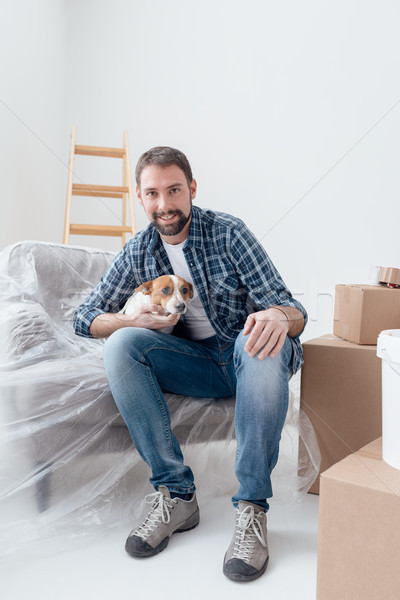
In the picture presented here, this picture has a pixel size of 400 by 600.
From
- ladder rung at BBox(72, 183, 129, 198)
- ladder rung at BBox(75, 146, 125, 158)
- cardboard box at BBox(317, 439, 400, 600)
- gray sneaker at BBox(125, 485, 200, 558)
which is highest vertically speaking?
ladder rung at BBox(75, 146, 125, 158)

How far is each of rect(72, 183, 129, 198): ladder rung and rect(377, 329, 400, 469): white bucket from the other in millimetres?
2079

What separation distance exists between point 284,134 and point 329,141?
259 mm

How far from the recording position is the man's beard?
1.26 m

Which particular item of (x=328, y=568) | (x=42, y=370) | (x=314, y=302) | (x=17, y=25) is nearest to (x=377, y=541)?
(x=328, y=568)

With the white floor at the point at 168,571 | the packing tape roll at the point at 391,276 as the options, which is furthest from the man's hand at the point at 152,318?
the packing tape roll at the point at 391,276

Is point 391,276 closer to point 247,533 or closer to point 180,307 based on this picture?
point 180,307

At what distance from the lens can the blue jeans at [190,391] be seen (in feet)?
3.45

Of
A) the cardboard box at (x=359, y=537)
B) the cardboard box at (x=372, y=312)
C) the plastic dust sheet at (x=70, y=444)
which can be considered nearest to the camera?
the cardboard box at (x=359, y=537)

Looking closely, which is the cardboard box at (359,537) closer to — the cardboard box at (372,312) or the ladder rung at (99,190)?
the cardboard box at (372,312)

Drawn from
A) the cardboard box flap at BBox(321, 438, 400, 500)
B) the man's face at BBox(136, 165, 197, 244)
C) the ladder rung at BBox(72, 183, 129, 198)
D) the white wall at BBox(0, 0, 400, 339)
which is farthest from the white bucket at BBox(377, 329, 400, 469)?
the ladder rung at BBox(72, 183, 129, 198)

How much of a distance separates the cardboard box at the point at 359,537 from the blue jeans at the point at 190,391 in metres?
0.21

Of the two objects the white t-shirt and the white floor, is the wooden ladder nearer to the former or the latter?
the white t-shirt

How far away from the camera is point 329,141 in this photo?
2547 millimetres

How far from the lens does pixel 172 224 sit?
1261 mm
